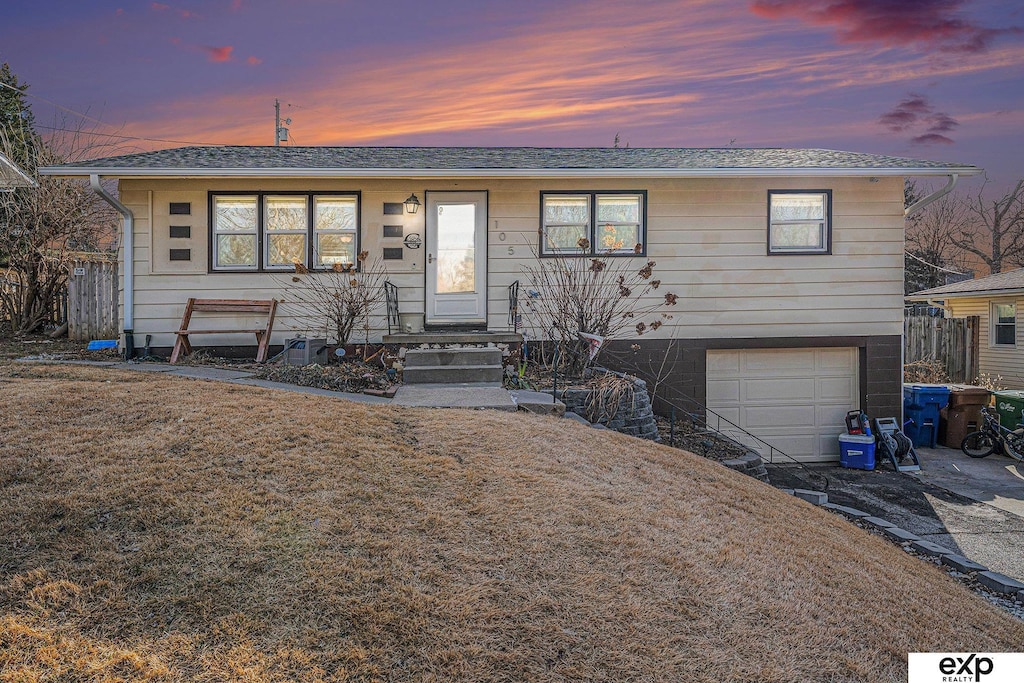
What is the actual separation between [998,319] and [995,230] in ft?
46.0

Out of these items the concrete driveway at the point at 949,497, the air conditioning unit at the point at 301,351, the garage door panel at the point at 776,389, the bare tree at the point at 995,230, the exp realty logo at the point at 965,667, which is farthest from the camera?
the bare tree at the point at 995,230

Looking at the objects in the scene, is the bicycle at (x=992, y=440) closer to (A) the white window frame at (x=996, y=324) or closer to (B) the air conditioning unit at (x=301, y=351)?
(A) the white window frame at (x=996, y=324)

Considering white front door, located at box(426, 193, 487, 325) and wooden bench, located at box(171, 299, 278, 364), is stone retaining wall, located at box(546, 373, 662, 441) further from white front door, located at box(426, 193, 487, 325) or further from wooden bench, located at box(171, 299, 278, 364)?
wooden bench, located at box(171, 299, 278, 364)

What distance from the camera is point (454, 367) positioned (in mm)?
8078

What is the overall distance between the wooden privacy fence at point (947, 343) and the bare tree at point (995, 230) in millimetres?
14495

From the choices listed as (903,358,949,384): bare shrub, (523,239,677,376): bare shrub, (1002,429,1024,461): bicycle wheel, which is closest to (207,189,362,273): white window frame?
(523,239,677,376): bare shrub

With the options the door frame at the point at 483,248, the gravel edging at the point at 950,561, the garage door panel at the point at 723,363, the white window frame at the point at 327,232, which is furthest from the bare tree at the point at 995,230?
the white window frame at the point at 327,232

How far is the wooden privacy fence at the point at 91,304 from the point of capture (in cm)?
1209

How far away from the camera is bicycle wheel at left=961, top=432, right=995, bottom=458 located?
410 inches

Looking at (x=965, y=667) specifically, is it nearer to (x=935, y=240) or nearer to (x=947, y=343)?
(x=947, y=343)

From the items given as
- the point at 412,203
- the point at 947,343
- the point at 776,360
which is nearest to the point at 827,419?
the point at 776,360

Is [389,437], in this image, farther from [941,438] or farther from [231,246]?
[941,438]

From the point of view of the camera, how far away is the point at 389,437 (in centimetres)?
475

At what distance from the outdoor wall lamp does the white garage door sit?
5222mm
